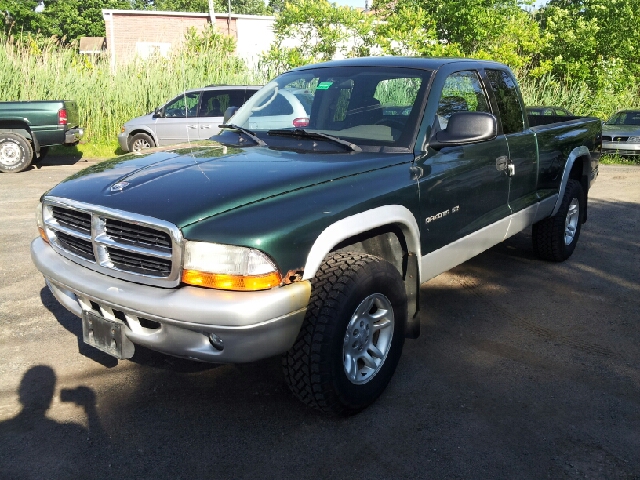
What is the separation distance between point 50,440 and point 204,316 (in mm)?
1134

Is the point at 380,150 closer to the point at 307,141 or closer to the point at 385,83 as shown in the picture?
the point at 307,141

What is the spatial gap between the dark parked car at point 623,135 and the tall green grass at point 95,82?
10170 millimetres

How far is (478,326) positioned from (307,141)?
6.33 ft

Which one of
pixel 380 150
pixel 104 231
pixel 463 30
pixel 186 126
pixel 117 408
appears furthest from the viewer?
pixel 463 30

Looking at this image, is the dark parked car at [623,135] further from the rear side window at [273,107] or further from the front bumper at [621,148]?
the rear side window at [273,107]

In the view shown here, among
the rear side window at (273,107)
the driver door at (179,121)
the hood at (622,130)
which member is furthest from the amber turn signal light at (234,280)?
the hood at (622,130)

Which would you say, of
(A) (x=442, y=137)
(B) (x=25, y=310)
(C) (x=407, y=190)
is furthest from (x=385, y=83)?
(B) (x=25, y=310)

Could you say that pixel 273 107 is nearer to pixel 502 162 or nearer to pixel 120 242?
pixel 502 162

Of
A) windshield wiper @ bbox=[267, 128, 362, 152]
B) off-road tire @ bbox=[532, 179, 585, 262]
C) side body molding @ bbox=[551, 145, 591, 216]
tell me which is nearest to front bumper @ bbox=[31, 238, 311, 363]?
windshield wiper @ bbox=[267, 128, 362, 152]

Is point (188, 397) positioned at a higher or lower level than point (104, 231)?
lower

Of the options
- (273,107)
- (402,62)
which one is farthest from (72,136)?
(402,62)

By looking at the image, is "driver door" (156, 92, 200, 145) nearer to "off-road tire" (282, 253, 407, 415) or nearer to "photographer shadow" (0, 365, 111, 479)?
"photographer shadow" (0, 365, 111, 479)

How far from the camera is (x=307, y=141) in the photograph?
12.6 ft

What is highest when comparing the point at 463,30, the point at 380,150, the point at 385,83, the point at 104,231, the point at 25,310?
the point at 463,30
